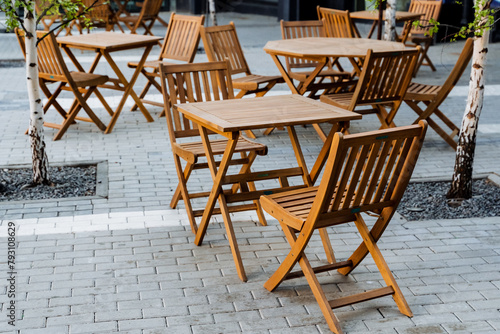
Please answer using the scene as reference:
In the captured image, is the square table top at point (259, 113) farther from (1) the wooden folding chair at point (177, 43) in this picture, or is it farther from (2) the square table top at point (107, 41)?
(1) the wooden folding chair at point (177, 43)

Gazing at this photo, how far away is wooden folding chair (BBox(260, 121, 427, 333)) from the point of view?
340 cm

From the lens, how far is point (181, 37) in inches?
325

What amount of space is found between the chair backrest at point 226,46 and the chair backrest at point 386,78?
1756 millimetres

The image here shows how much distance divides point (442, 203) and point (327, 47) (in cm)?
247

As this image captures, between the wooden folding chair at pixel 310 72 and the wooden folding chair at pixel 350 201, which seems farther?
the wooden folding chair at pixel 310 72

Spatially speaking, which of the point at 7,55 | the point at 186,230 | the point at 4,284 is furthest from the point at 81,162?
the point at 7,55

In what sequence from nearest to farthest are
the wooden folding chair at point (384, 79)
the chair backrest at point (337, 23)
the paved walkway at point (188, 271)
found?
the paved walkway at point (188, 271) < the wooden folding chair at point (384, 79) < the chair backrest at point (337, 23)

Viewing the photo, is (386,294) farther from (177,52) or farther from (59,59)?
(177,52)

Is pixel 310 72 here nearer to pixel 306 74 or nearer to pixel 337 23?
pixel 306 74

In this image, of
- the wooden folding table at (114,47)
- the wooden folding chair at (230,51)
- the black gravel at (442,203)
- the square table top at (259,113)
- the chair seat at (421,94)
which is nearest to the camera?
the square table top at (259,113)

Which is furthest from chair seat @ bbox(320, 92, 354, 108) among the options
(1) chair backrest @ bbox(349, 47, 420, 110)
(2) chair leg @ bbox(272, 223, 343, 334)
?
(2) chair leg @ bbox(272, 223, 343, 334)

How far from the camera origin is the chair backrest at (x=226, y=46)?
7.53 m

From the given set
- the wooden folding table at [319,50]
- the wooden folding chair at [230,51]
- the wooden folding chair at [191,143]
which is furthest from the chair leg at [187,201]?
the wooden folding chair at [230,51]

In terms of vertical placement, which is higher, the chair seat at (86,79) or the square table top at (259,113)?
the square table top at (259,113)
